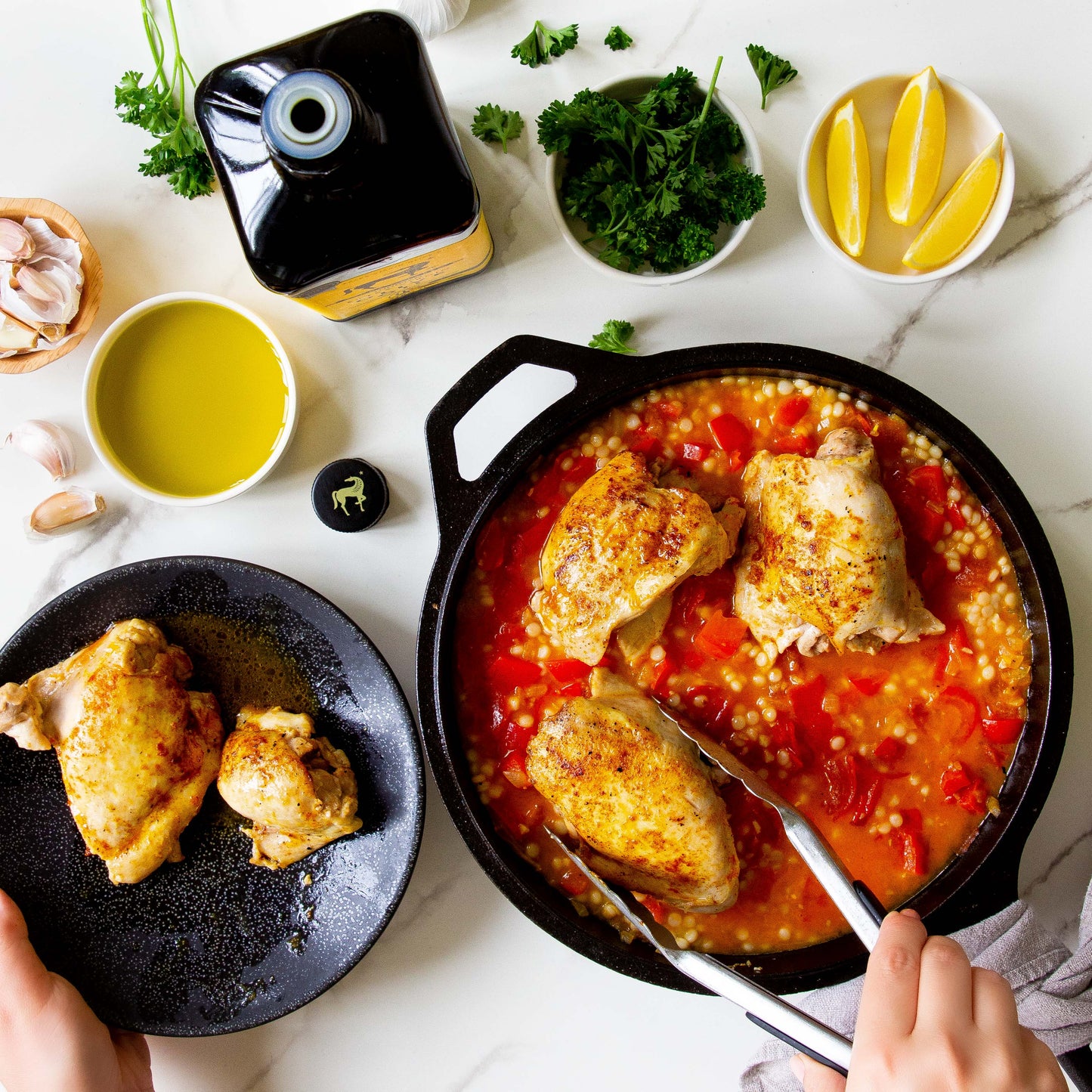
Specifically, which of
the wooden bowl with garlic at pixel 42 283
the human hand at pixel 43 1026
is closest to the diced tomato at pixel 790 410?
the wooden bowl with garlic at pixel 42 283

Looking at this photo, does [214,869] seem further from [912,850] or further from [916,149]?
[916,149]

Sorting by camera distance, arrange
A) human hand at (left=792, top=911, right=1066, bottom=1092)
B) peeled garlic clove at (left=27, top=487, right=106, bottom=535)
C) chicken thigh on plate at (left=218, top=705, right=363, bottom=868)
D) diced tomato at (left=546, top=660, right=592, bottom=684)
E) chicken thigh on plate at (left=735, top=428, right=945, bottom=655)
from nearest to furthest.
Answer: human hand at (left=792, top=911, right=1066, bottom=1092), chicken thigh on plate at (left=735, top=428, right=945, bottom=655), chicken thigh on plate at (left=218, top=705, right=363, bottom=868), diced tomato at (left=546, top=660, right=592, bottom=684), peeled garlic clove at (left=27, top=487, right=106, bottom=535)

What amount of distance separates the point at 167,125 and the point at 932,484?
245 centimetres

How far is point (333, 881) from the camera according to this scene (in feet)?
8.98

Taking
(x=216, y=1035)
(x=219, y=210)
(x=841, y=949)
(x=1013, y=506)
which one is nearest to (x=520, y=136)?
(x=219, y=210)

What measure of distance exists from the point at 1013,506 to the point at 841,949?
131 cm

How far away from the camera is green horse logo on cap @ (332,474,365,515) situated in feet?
9.07

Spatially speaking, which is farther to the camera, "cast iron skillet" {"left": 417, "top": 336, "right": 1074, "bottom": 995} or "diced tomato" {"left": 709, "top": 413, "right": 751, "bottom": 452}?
"diced tomato" {"left": 709, "top": 413, "right": 751, "bottom": 452}

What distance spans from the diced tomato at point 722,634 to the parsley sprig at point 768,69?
1559 millimetres

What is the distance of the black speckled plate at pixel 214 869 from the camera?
105 inches

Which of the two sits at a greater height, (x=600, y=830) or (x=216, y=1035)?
(x=600, y=830)

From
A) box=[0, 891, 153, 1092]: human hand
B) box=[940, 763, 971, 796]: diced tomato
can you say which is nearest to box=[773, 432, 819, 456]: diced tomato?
box=[940, 763, 971, 796]: diced tomato

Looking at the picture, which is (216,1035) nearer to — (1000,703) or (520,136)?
(1000,703)

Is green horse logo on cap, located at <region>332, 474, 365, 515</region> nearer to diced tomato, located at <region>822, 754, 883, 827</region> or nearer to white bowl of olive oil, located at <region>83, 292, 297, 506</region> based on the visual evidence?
white bowl of olive oil, located at <region>83, 292, 297, 506</region>
